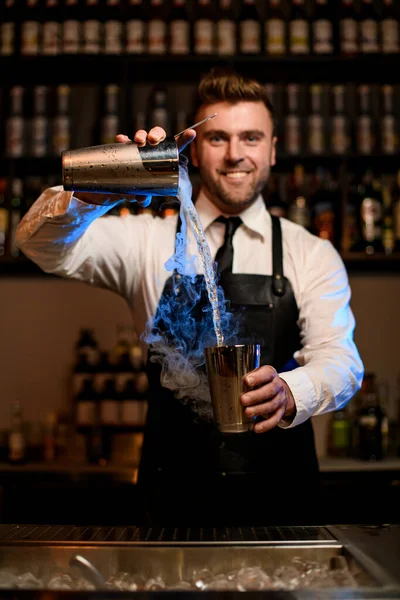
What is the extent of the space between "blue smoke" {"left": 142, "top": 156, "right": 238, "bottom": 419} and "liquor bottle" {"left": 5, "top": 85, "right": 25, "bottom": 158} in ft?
4.86

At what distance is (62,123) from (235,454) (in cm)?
192

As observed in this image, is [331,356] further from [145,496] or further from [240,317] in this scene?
[145,496]

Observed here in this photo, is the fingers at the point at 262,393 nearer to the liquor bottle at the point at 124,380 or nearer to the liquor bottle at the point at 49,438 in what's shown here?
the liquor bottle at the point at 124,380

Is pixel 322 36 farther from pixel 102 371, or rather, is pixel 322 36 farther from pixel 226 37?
pixel 102 371

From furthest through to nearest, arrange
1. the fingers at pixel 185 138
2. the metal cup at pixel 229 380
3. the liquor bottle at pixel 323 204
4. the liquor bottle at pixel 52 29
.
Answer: the liquor bottle at pixel 52 29, the liquor bottle at pixel 323 204, the fingers at pixel 185 138, the metal cup at pixel 229 380

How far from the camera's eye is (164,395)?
171cm

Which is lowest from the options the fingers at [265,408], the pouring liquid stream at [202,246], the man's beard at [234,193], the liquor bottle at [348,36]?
the fingers at [265,408]

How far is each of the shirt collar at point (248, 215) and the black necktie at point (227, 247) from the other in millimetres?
19

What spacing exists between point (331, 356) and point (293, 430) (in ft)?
0.81

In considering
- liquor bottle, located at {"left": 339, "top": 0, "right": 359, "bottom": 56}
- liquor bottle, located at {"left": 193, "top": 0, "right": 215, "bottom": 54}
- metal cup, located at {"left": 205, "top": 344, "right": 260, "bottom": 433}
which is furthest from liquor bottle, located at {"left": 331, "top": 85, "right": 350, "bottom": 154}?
metal cup, located at {"left": 205, "top": 344, "right": 260, "bottom": 433}

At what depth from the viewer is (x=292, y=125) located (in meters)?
2.99

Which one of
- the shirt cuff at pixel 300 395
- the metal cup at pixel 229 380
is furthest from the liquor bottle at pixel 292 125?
the metal cup at pixel 229 380

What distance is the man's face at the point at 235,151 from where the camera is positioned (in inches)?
69.7

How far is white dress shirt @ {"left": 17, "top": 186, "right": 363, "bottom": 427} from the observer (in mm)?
1494
